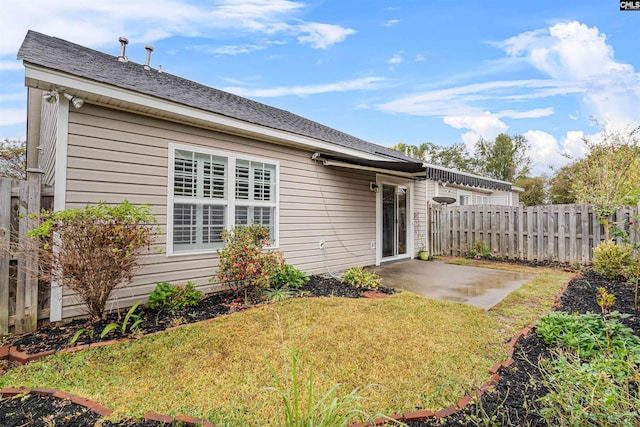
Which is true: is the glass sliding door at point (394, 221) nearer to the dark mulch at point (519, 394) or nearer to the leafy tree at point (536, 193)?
the dark mulch at point (519, 394)

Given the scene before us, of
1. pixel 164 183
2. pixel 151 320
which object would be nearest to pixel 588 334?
pixel 151 320

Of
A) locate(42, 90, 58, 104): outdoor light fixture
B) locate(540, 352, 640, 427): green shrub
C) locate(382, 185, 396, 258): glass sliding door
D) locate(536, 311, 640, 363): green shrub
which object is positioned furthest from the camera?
locate(382, 185, 396, 258): glass sliding door

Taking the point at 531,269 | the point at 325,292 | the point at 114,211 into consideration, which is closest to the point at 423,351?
the point at 325,292

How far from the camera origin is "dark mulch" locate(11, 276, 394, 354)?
10.3ft

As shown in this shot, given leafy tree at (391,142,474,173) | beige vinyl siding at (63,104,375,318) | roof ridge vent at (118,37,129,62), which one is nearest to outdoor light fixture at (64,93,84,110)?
beige vinyl siding at (63,104,375,318)

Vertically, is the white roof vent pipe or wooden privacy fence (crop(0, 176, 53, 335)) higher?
the white roof vent pipe

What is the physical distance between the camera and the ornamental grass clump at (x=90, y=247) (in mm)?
3180

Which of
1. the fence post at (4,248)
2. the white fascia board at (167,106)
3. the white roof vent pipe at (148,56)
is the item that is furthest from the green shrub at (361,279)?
the white roof vent pipe at (148,56)

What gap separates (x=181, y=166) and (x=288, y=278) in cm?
277

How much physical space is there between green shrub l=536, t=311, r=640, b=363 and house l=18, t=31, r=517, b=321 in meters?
4.24

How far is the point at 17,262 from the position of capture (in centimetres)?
332

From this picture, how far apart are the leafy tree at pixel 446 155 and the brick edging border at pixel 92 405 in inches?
1336

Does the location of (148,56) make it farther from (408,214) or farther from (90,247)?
(408,214)

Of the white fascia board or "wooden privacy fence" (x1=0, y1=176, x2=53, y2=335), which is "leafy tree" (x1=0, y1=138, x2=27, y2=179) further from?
the white fascia board
